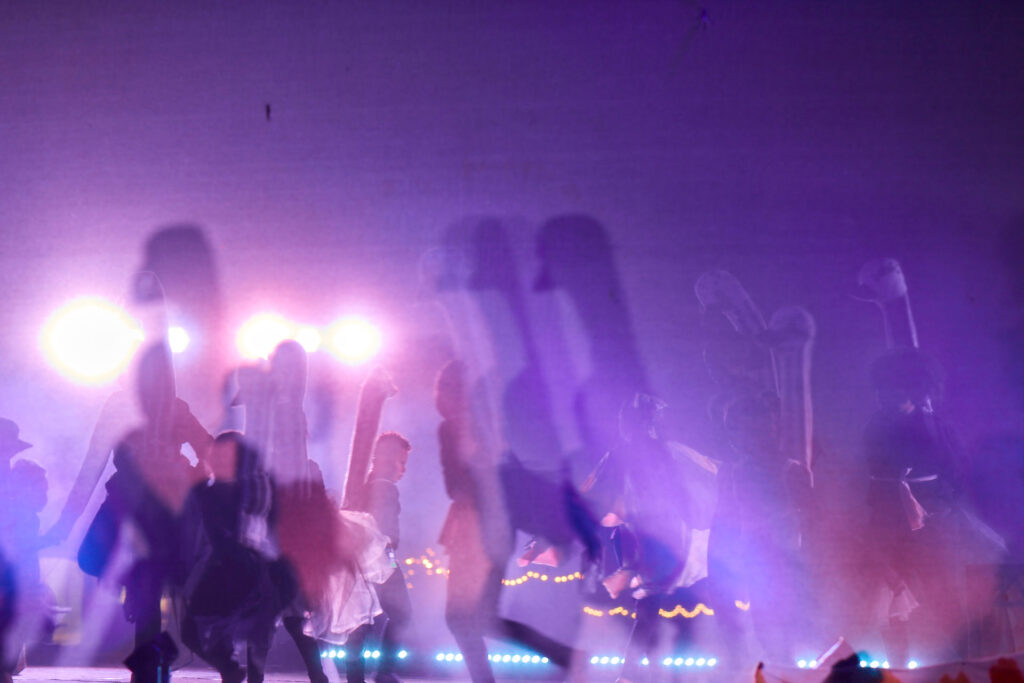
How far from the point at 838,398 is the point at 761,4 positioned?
9.30ft

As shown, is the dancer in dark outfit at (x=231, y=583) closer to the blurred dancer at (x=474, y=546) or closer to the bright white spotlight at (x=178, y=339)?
the blurred dancer at (x=474, y=546)

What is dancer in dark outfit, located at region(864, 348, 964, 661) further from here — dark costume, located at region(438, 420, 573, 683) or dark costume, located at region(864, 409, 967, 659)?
dark costume, located at region(438, 420, 573, 683)

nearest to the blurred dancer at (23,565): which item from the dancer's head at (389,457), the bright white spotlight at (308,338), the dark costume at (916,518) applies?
the bright white spotlight at (308,338)

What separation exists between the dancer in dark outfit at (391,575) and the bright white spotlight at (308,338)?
1070 mm

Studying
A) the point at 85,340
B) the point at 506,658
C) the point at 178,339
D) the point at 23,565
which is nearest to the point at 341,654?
the point at 506,658

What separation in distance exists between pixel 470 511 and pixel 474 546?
22cm

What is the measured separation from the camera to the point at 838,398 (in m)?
5.80

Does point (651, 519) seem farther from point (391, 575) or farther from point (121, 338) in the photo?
point (121, 338)

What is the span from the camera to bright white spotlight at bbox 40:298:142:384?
6504mm

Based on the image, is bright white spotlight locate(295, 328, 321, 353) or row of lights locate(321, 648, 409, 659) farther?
bright white spotlight locate(295, 328, 321, 353)

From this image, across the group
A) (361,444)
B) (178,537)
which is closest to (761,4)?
(361,444)

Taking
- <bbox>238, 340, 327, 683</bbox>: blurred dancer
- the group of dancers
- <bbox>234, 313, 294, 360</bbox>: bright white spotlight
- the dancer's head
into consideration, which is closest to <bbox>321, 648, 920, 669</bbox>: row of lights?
the group of dancers

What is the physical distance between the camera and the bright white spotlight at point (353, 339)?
6332 millimetres

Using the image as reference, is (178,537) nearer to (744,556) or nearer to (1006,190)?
(744,556)
